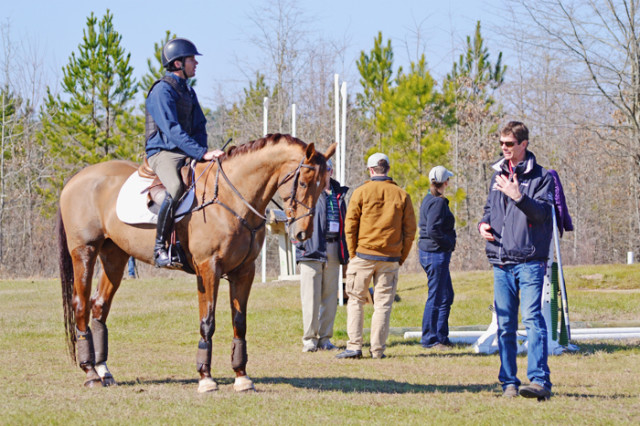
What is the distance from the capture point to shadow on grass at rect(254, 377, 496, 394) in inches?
294

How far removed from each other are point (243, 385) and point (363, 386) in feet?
3.92

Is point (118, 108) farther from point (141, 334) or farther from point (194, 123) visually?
point (194, 123)

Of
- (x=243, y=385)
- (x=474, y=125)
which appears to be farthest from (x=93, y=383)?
(x=474, y=125)

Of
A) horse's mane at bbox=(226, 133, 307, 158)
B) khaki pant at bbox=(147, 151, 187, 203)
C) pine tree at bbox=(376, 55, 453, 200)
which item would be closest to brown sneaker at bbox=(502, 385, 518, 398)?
horse's mane at bbox=(226, 133, 307, 158)

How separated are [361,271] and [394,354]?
1252 millimetres

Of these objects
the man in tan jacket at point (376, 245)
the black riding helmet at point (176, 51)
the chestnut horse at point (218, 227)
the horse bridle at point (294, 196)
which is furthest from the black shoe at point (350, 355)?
the black riding helmet at point (176, 51)

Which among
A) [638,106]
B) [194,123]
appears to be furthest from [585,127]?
[194,123]

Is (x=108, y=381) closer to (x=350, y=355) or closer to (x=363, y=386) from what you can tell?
(x=363, y=386)

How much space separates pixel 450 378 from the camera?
8266mm

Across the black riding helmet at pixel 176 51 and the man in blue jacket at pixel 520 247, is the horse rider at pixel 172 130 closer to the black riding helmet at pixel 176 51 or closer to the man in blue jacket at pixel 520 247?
the black riding helmet at pixel 176 51

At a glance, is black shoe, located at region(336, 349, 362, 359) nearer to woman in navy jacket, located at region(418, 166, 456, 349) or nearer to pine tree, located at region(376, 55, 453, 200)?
woman in navy jacket, located at region(418, 166, 456, 349)

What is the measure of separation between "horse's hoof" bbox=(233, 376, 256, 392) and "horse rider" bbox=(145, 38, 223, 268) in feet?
4.13

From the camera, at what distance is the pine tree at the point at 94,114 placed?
3888 cm

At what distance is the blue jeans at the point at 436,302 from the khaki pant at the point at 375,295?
3.30ft
